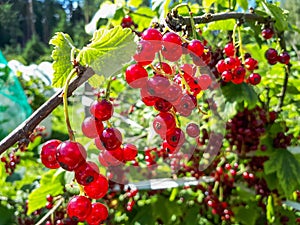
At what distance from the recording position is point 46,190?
1.49 m

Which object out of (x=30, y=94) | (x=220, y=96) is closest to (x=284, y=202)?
(x=220, y=96)

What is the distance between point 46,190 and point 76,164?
1002 mm

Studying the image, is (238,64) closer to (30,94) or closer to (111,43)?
(111,43)

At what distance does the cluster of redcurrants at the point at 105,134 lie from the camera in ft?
1.86

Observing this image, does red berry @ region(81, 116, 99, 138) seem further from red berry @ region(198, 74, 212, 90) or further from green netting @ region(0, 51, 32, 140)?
green netting @ region(0, 51, 32, 140)

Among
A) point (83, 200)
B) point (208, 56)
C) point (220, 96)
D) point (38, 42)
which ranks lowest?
point (38, 42)

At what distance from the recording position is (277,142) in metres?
1.46

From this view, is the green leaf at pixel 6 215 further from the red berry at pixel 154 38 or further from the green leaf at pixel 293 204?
the red berry at pixel 154 38

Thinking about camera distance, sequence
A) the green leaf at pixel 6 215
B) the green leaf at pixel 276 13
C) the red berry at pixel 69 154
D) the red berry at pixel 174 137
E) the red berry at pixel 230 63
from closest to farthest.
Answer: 1. the red berry at pixel 69 154
2. the red berry at pixel 174 137
3. the red berry at pixel 230 63
4. the green leaf at pixel 276 13
5. the green leaf at pixel 6 215

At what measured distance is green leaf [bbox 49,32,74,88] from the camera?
2.03ft

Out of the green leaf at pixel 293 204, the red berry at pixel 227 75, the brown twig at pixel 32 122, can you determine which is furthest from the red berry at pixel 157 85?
the green leaf at pixel 293 204

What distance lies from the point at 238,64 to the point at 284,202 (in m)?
0.72

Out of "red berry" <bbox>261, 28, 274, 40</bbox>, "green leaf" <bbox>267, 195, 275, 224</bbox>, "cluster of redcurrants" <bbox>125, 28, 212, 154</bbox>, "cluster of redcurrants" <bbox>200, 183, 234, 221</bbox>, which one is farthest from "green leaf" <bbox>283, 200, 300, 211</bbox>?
"cluster of redcurrants" <bbox>125, 28, 212, 154</bbox>

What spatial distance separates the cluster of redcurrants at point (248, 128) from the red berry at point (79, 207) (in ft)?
3.20
